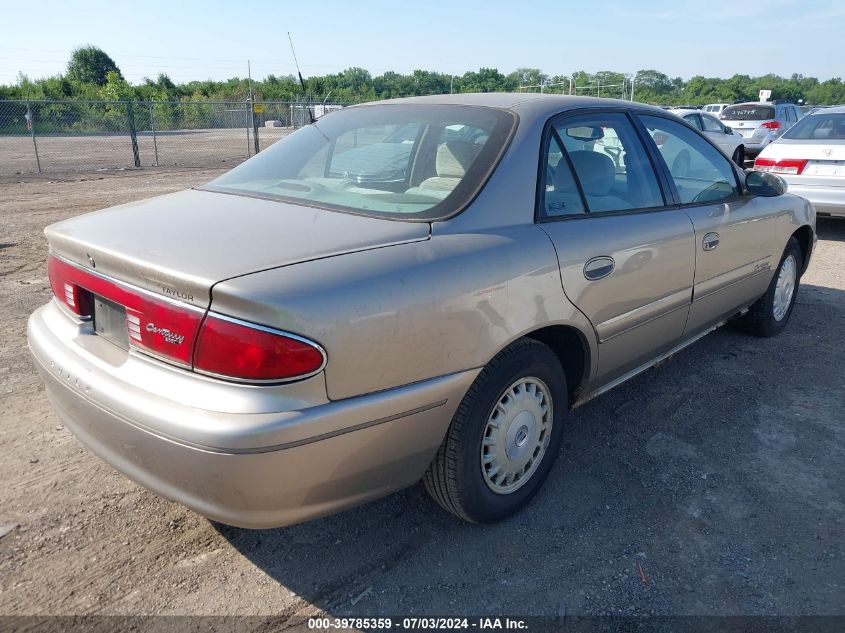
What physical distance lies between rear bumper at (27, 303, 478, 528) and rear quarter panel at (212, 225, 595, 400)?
0.33ft

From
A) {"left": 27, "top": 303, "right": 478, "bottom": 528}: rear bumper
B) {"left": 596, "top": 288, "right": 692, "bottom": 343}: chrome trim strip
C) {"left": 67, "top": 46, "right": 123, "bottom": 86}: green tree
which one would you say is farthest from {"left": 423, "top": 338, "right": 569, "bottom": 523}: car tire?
{"left": 67, "top": 46, "right": 123, "bottom": 86}: green tree

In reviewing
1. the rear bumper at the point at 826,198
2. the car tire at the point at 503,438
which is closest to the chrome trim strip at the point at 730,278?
the car tire at the point at 503,438

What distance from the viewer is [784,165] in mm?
8445

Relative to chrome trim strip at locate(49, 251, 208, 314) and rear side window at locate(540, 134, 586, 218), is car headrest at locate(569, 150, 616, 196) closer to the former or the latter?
rear side window at locate(540, 134, 586, 218)

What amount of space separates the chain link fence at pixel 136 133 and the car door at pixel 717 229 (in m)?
14.9

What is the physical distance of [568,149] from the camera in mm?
2998

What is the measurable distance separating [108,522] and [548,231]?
6.96ft

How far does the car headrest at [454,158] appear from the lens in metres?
2.69

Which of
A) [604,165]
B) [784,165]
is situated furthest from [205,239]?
[784,165]

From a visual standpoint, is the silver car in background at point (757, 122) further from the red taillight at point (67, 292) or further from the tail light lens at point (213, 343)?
the tail light lens at point (213, 343)

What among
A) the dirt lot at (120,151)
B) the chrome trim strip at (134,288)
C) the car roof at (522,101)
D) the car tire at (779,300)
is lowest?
the dirt lot at (120,151)

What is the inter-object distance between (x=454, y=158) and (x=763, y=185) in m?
2.43

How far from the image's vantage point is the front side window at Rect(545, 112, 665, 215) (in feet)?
9.73

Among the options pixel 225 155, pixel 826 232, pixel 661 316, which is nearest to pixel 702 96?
pixel 225 155
